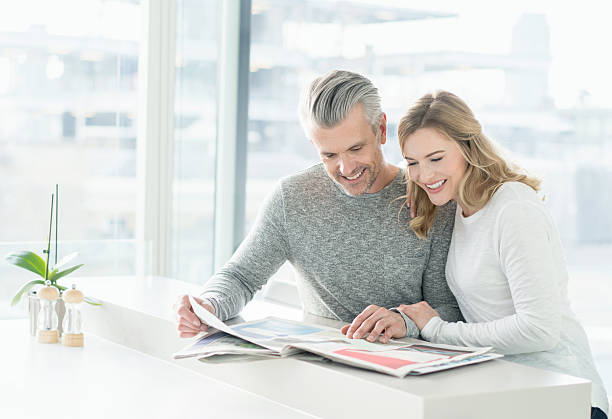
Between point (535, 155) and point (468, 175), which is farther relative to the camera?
point (535, 155)

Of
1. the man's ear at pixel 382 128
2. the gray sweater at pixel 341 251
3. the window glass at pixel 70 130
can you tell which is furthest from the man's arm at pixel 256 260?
the window glass at pixel 70 130

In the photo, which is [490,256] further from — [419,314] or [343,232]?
[343,232]

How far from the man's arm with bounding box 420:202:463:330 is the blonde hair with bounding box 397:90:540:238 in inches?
6.8

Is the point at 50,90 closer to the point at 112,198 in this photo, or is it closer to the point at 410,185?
the point at 112,198

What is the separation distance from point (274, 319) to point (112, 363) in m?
0.43

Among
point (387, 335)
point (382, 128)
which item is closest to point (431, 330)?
point (387, 335)

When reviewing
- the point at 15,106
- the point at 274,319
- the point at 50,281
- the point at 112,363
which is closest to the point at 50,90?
the point at 15,106

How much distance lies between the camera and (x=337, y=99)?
186cm

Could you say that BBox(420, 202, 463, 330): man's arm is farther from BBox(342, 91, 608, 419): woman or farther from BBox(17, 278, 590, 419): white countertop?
BBox(17, 278, 590, 419): white countertop

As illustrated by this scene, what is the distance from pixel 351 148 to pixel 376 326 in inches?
20.8

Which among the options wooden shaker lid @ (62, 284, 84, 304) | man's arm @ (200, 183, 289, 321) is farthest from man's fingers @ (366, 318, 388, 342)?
wooden shaker lid @ (62, 284, 84, 304)

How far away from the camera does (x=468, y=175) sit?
5.78 feet

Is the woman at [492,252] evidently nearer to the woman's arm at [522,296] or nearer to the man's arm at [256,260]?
the woman's arm at [522,296]

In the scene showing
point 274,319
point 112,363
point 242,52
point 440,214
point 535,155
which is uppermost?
point 242,52
